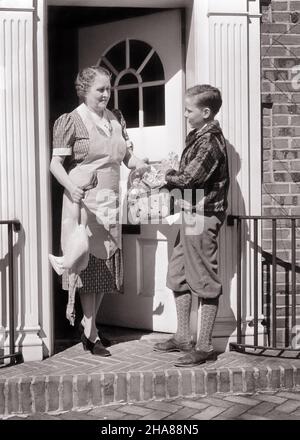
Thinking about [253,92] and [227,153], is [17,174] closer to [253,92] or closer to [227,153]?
[227,153]

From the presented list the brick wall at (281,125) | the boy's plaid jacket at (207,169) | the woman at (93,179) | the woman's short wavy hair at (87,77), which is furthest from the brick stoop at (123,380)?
the woman's short wavy hair at (87,77)

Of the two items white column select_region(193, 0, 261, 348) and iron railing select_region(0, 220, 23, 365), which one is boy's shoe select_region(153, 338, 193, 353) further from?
iron railing select_region(0, 220, 23, 365)

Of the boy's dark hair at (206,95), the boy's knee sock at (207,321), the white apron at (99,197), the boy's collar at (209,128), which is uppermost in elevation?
the boy's dark hair at (206,95)

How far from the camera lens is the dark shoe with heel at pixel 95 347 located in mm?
4352

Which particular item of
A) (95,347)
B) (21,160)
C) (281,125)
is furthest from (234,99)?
(95,347)

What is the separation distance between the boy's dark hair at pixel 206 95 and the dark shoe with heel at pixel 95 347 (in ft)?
5.50

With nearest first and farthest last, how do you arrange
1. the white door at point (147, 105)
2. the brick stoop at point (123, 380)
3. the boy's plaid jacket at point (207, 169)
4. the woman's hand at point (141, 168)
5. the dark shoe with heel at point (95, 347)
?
the brick stoop at point (123, 380)
the boy's plaid jacket at point (207, 169)
the dark shoe with heel at point (95, 347)
the woman's hand at point (141, 168)
the white door at point (147, 105)

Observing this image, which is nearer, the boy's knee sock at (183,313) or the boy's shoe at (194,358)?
the boy's shoe at (194,358)

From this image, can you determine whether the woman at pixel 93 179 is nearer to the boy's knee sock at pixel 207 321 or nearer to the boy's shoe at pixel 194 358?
the boy's shoe at pixel 194 358

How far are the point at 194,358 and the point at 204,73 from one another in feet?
6.06

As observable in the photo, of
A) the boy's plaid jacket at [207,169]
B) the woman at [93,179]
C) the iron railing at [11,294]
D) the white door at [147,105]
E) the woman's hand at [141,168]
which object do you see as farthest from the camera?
the white door at [147,105]

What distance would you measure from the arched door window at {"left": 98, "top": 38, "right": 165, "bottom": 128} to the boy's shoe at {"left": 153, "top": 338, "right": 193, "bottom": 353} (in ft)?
5.26

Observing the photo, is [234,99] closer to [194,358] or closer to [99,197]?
[99,197]

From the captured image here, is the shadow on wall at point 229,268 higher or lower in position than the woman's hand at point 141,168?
lower
